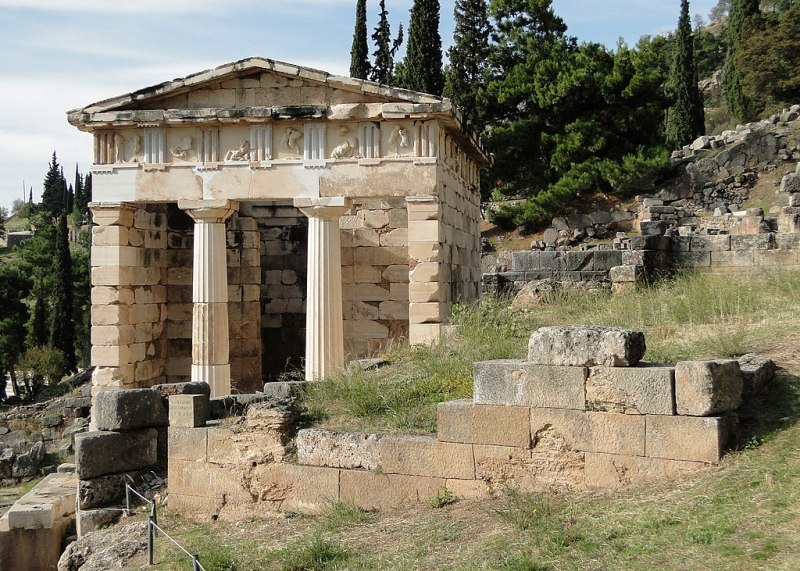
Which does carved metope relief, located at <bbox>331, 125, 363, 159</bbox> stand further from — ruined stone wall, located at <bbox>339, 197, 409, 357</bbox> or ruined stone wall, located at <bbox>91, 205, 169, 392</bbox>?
ruined stone wall, located at <bbox>91, 205, 169, 392</bbox>

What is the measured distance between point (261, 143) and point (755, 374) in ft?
30.8

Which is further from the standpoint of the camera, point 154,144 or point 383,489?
point 154,144

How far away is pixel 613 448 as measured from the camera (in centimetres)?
655

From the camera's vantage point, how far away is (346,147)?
13906mm

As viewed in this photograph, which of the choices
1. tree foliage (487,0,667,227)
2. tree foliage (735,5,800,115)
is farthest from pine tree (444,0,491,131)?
tree foliage (735,5,800,115)

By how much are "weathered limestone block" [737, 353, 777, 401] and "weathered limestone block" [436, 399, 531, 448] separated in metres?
1.67

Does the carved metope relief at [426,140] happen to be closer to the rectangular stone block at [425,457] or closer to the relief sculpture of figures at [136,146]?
the relief sculpture of figures at [136,146]

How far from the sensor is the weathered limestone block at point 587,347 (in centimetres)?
652

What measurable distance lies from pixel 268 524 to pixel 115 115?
8.62 meters

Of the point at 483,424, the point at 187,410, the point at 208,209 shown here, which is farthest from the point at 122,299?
the point at 483,424

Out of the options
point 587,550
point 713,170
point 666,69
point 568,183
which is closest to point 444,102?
point 587,550

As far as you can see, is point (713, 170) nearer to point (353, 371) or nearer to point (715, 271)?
point (715, 271)

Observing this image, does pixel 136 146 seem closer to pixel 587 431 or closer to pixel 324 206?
pixel 324 206

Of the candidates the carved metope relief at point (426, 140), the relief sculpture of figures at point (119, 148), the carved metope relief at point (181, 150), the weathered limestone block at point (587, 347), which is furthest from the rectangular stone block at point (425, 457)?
the relief sculpture of figures at point (119, 148)
